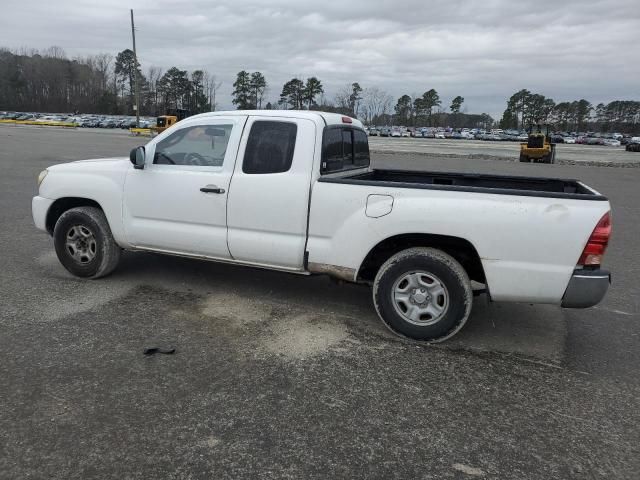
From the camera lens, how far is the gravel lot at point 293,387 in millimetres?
2764

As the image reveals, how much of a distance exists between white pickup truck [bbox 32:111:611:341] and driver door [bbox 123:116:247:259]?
0.01 metres

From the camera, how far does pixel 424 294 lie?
419cm

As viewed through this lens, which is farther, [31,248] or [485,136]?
[485,136]

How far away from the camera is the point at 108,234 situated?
536 cm

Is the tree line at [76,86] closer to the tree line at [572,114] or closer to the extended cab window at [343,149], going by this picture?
the tree line at [572,114]

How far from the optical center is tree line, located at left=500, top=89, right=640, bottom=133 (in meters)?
121

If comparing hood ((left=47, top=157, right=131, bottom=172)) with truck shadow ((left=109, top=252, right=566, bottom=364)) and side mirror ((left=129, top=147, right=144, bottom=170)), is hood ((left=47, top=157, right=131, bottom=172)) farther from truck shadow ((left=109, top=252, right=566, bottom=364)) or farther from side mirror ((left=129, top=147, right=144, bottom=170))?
truck shadow ((left=109, top=252, right=566, bottom=364))

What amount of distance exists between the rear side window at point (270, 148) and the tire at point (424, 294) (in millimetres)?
1298

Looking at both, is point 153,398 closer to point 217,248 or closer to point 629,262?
point 217,248

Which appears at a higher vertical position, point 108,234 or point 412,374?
point 108,234

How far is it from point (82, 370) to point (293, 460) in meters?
1.75

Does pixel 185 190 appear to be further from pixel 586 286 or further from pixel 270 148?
pixel 586 286

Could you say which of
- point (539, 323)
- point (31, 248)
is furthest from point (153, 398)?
point (31, 248)

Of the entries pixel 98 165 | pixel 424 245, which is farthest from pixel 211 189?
pixel 424 245
